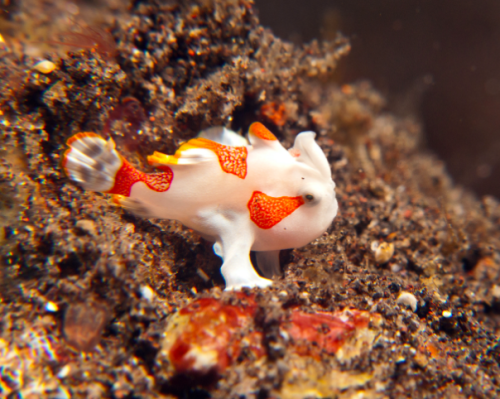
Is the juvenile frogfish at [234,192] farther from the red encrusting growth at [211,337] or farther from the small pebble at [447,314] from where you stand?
the small pebble at [447,314]

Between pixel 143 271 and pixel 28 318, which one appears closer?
pixel 28 318

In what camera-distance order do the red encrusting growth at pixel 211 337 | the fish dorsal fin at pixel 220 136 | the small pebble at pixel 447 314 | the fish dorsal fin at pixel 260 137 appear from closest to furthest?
the red encrusting growth at pixel 211 337 → the fish dorsal fin at pixel 260 137 → the small pebble at pixel 447 314 → the fish dorsal fin at pixel 220 136

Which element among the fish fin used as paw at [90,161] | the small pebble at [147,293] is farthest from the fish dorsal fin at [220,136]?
the small pebble at [147,293]

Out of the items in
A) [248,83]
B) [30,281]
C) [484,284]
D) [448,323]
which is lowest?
[30,281]

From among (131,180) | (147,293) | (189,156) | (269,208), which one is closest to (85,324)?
(147,293)

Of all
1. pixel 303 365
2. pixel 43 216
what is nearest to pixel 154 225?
pixel 43 216

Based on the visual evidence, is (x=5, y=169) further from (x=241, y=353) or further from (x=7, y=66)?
(x=241, y=353)

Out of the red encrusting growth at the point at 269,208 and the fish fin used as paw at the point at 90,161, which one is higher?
the red encrusting growth at the point at 269,208
